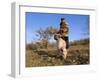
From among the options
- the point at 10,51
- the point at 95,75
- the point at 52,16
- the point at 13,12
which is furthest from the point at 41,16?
the point at 95,75

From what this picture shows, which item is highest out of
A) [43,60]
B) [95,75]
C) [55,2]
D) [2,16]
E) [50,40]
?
[55,2]

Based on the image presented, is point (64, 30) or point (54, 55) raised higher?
point (64, 30)

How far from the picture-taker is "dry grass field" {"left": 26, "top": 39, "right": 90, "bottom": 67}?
178 centimetres

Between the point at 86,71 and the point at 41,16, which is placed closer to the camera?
the point at 41,16

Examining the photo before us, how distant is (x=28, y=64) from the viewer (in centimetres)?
176

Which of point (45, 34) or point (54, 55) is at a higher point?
point (45, 34)

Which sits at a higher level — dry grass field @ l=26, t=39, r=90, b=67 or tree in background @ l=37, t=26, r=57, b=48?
tree in background @ l=37, t=26, r=57, b=48

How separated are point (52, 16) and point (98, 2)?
16.3 inches

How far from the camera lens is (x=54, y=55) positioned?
1.85 metres

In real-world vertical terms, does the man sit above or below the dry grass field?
above

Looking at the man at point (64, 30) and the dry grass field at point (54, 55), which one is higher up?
the man at point (64, 30)

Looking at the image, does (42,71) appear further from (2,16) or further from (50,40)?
(2,16)

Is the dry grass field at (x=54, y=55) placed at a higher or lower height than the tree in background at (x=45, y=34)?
lower

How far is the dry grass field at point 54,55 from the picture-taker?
178 cm
